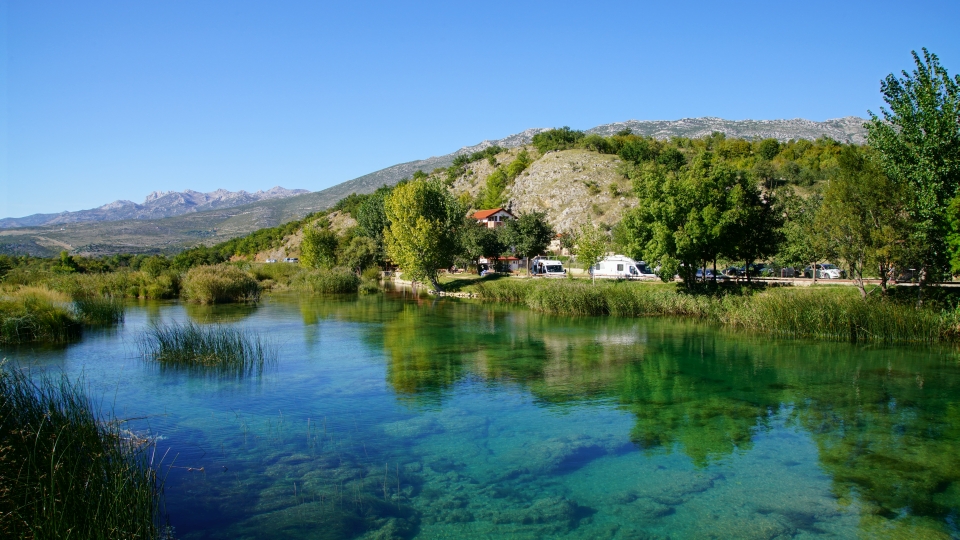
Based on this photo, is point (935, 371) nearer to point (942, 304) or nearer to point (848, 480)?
point (942, 304)

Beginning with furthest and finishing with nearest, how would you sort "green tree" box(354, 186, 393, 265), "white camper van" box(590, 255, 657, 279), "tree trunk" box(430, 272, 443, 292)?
"green tree" box(354, 186, 393, 265) → "tree trunk" box(430, 272, 443, 292) → "white camper van" box(590, 255, 657, 279)

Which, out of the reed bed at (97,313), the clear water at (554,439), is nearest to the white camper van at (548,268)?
the clear water at (554,439)

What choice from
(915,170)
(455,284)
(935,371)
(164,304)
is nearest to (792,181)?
(455,284)

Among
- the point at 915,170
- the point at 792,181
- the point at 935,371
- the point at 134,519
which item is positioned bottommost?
the point at 935,371

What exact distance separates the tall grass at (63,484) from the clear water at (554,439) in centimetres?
178

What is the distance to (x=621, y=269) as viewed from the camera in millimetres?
55906

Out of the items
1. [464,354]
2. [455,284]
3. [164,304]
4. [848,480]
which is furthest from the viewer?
[455,284]

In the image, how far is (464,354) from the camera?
25922 mm

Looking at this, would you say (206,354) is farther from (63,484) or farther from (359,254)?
(359,254)

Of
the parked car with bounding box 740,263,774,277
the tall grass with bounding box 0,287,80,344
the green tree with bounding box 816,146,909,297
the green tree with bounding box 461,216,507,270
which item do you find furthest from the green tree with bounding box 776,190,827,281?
the tall grass with bounding box 0,287,80,344

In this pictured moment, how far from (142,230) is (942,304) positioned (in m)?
215

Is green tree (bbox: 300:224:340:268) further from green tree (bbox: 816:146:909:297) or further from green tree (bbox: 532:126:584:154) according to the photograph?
green tree (bbox: 532:126:584:154)

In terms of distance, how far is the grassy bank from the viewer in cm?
2644

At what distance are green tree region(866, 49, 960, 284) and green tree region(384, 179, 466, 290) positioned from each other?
126ft
